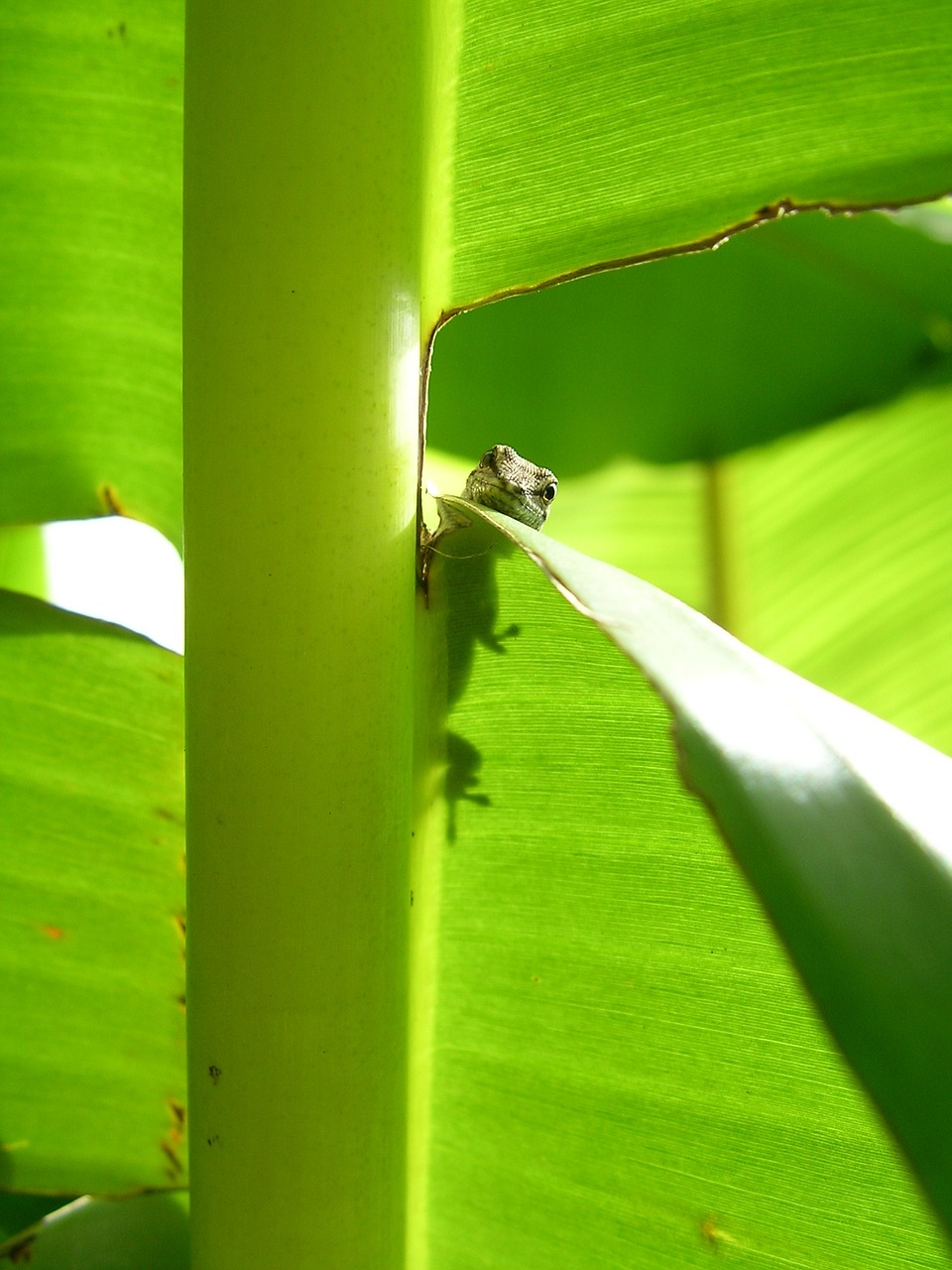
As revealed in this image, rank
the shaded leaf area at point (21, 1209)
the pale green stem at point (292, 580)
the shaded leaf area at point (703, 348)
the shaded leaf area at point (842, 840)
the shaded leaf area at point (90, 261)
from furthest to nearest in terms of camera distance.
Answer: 1. the shaded leaf area at point (703, 348)
2. the shaded leaf area at point (21, 1209)
3. the shaded leaf area at point (90, 261)
4. the pale green stem at point (292, 580)
5. the shaded leaf area at point (842, 840)

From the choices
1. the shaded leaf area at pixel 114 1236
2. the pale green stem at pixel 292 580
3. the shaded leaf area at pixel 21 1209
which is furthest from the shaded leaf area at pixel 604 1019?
the shaded leaf area at pixel 21 1209

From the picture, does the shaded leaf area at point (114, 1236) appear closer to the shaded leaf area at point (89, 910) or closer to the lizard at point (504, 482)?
the shaded leaf area at point (89, 910)

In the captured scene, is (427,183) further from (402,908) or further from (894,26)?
(402,908)

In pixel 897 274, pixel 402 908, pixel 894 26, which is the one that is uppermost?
pixel 894 26

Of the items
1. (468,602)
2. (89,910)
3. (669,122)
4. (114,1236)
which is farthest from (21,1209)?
(669,122)

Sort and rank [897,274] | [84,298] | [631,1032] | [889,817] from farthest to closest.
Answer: [897,274], [84,298], [631,1032], [889,817]

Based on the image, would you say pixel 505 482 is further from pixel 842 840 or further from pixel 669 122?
pixel 842 840

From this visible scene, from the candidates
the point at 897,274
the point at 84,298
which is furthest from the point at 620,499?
the point at 84,298
